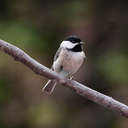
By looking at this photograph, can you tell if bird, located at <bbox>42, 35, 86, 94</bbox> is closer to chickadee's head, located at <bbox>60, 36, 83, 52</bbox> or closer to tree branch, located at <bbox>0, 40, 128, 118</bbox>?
chickadee's head, located at <bbox>60, 36, 83, 52</bbox>

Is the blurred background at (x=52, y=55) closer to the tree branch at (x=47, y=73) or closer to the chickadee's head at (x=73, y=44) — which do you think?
the chickadee's head at (x=73, y=44)

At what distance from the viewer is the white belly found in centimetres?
372

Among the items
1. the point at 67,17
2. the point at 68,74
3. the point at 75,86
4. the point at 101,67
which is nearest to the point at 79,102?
the point at 101,67

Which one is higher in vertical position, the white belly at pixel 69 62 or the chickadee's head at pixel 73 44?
the chickadee's head at pixel 73 44

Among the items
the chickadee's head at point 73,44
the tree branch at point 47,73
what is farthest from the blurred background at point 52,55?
the tree branch at point 47,73

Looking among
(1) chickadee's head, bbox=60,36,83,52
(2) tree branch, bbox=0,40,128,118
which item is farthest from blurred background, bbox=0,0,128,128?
(2) tree branch, bbox=0,40,128,118

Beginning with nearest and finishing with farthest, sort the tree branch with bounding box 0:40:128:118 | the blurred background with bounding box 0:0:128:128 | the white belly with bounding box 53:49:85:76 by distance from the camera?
1. the tree branch with bounding box 0:40:128:118
2. the white belly with bounding box 53:49:85:76
3. the blurred background with bounding box 0:0:128:128

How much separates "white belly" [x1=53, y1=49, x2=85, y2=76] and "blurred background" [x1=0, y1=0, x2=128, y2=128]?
7.19 ft

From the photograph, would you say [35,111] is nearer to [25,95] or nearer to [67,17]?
[25,95]

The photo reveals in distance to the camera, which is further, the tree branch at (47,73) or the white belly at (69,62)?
the white belly at (69,62)

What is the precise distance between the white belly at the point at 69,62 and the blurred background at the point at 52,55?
2.19 metres

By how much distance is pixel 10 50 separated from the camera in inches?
119

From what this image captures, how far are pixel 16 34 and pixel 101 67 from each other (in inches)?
44.0

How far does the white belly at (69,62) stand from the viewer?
3.72 m
